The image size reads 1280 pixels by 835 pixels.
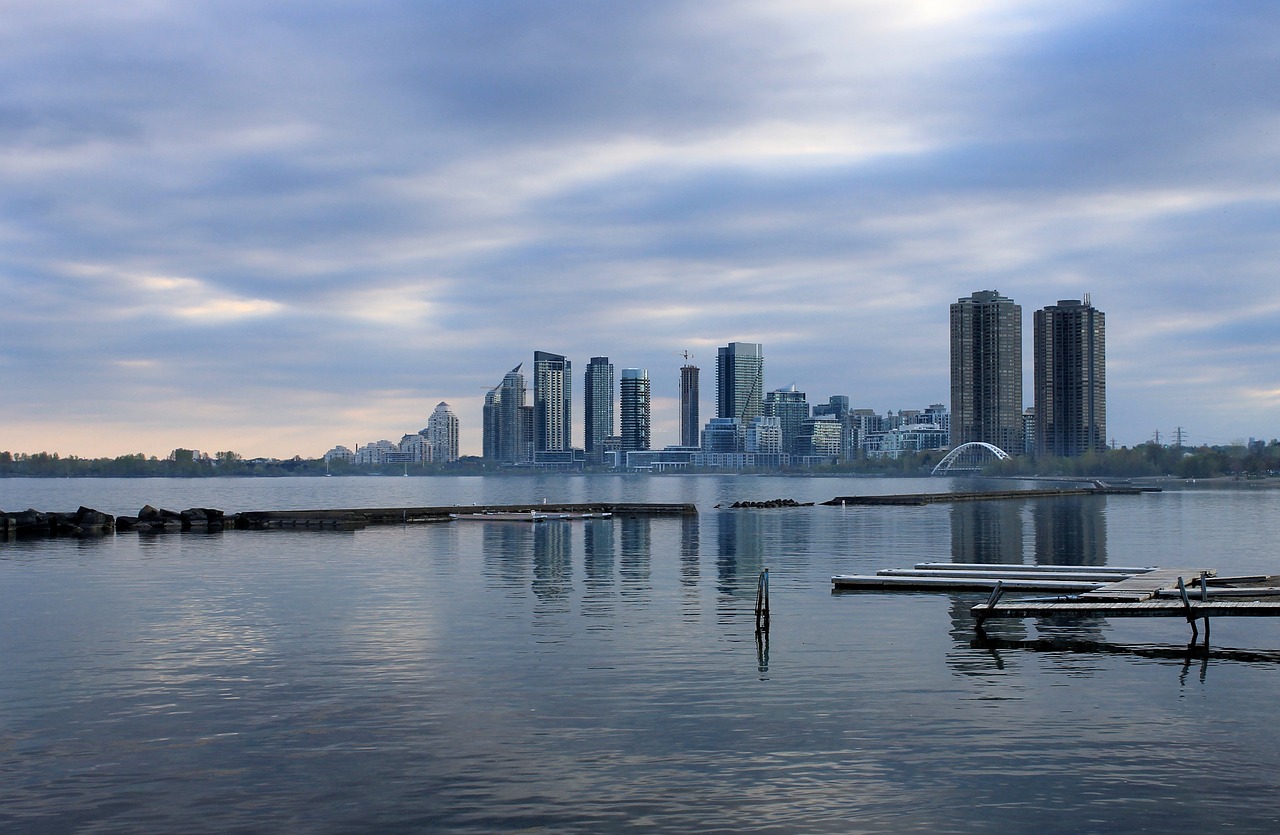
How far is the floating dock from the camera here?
42500 millimetres

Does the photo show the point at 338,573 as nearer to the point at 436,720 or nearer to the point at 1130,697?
the point at 436,720

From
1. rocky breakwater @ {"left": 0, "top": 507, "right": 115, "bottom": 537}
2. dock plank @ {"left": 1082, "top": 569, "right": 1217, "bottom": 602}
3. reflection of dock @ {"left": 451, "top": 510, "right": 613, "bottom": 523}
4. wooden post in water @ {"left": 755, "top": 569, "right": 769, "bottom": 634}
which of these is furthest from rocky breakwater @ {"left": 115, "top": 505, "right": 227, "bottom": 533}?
dock plank @ {"left": 1082, "top": 569, "right": 1217, "bottom": 602}

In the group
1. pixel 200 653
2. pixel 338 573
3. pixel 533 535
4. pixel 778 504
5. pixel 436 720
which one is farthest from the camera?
pixel 778 504

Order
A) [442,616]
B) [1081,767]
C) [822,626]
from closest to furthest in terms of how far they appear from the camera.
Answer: [1081,767]
[822,626]
[442,616]

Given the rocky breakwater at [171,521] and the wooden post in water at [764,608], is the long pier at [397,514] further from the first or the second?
the wooden post in water at [764,608]

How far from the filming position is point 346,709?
30547 mm

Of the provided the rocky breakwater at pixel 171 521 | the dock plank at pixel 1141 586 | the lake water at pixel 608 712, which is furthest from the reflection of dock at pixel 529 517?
the dock plank at pixel 1141 586

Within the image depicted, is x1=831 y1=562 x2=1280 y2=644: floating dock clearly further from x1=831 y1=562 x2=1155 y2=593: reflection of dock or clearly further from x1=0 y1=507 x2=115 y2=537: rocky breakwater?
x1=0 y1=507 x2=115 y2=537: rocky breakwater

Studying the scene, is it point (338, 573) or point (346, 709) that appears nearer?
point (346, 709)

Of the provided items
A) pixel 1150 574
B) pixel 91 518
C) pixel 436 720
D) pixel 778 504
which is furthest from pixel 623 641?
pixel 778 504

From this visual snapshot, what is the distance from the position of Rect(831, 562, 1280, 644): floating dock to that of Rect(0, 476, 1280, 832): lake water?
121cm

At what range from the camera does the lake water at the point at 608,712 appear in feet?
73.1

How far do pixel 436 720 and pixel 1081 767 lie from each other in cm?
1565

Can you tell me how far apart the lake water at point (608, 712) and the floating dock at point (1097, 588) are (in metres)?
1.21
